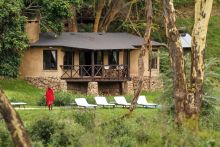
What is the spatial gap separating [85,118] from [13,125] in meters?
7.40

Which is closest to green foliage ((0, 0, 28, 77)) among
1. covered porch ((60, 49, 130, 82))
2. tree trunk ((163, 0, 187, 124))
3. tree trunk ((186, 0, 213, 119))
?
covered porch ((60, 49, 130, 82))

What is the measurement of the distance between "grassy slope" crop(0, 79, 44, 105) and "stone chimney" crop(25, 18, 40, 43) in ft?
10.7

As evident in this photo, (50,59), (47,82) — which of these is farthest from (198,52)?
(50,59)

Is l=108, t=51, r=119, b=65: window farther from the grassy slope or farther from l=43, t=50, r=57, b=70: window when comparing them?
the grassy slope

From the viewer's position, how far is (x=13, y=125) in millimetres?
15359

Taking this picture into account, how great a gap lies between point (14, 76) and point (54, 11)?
561 cm

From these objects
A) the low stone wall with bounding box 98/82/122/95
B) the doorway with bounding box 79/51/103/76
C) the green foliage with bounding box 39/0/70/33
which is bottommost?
the low stone wall with bounding box 98/82/122/95

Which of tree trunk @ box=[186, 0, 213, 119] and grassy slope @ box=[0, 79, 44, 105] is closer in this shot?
tree trunk @ box=[186, 0, 213, 119]

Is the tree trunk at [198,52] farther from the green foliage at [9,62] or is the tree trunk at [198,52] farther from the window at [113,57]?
the window at [113,57]

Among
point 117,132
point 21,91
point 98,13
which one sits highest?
point 98,13

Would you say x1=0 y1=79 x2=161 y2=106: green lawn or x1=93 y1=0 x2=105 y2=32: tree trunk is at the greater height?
x1=93 y1=0 x2=105 y2=32: tree trunk

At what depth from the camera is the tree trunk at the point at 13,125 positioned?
15.3 m

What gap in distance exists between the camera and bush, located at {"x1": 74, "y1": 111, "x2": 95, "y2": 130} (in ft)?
72.3

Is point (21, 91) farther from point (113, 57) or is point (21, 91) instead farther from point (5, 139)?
point (5, 139)
